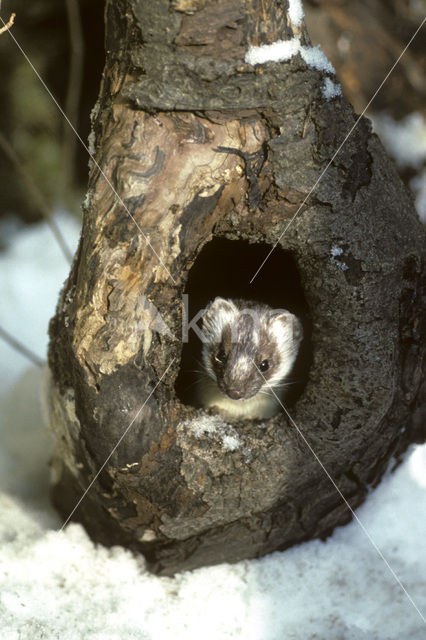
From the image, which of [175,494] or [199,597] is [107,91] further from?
[199,597]

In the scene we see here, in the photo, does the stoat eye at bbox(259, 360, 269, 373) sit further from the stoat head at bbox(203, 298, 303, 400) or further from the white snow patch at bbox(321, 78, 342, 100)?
the white snow patch at bbox(321, 78, 342, 100)

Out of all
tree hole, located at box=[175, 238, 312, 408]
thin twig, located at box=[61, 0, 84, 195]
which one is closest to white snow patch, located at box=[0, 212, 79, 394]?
thin twig, located at box=[61, 0, 84, 195]

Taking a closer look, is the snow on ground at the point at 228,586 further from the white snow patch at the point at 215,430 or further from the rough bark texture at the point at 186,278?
the white snow patch at the point at 215,430

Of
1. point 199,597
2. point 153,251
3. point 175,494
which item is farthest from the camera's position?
point 199,597

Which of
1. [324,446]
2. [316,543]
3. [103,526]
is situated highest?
[324,446]

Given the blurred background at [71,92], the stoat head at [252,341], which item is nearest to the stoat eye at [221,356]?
the stoat head at [252,341]

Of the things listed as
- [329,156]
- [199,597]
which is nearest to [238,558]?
[199,597]
